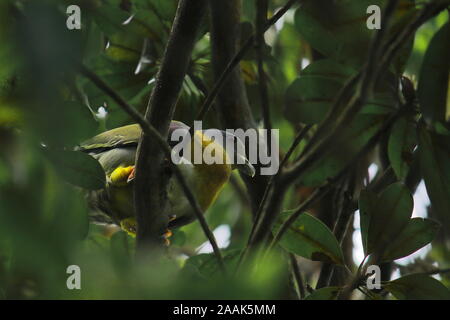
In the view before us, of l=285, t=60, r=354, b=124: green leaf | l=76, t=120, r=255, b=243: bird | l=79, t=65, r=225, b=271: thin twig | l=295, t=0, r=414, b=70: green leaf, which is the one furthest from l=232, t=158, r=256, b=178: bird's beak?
l=79, t=65, r=225, b=271: thin twig

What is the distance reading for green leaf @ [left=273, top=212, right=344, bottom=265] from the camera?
1634 millimetres

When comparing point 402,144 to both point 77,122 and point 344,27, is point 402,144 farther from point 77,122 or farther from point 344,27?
point 77,122

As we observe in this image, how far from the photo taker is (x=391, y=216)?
1.58 metres

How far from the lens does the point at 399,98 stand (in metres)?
1.69

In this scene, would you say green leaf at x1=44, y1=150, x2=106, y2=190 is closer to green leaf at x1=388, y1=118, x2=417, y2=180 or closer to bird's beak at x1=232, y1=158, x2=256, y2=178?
bird's beak at x1=232, y1=158, x2=256, y2=178

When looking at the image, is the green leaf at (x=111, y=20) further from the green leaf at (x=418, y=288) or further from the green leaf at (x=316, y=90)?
the green leaf at (x=418, y=288)

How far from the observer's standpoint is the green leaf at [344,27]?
1.63m

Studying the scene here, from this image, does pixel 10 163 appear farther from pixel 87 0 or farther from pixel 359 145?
pixel 359 145

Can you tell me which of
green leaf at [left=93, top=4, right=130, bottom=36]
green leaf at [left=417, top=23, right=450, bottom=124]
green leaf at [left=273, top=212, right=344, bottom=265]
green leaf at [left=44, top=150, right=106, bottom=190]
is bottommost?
green leaf at [left=273, top=212, right=344, bottom=265]

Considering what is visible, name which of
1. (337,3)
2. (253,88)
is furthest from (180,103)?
(337,3)

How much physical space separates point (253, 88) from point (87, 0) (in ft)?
4.87

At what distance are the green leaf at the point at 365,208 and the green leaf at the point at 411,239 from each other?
2.8 inches

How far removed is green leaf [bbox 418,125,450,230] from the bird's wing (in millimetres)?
1075

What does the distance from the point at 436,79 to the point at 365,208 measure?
40 centimetres
